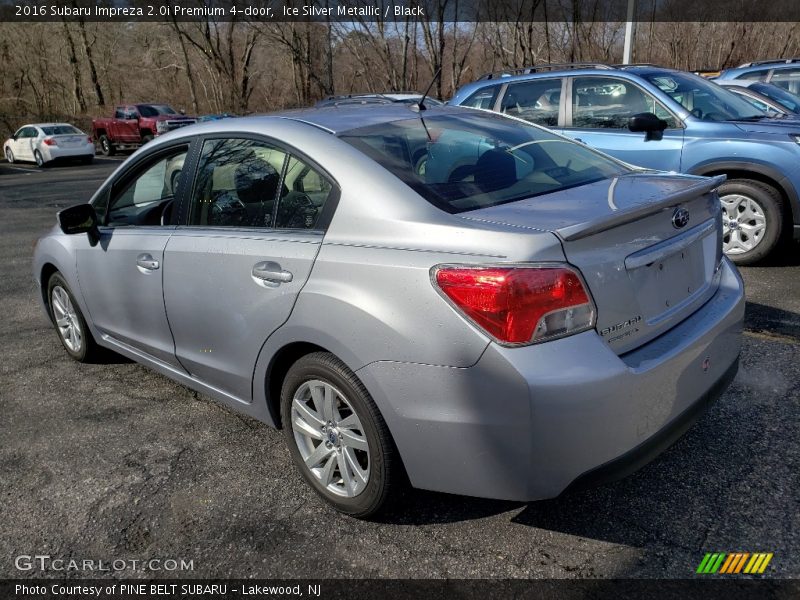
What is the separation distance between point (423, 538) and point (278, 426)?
84cm

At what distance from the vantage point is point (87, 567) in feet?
8.38

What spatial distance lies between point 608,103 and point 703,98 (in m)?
0.92

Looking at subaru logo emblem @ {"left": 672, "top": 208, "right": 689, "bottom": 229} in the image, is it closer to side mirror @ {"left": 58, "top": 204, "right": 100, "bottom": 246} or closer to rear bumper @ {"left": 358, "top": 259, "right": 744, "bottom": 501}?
rear bumper @ {"left": 358, "top": 259, "right": 744, "bottom": 501}

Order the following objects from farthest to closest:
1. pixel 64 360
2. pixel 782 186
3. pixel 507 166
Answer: pixel 782 186
pixel 64 360
pixel 507 166

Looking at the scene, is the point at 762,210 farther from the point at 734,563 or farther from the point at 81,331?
the point at 81,331

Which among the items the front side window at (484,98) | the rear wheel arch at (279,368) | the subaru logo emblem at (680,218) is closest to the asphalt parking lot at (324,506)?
the rear wheel arch at (279,368)

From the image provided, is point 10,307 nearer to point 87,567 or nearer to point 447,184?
point 87,567

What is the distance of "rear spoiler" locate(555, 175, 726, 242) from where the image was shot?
85.4 inches

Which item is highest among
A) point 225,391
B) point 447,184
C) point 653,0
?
point 653,0

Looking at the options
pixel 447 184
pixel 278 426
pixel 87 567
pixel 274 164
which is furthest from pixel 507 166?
pixel 87 567

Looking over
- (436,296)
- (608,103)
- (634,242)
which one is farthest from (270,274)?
(608,103)

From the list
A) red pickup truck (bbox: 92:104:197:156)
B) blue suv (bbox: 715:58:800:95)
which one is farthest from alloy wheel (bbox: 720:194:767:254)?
red pickup truck (bbox: 92:104:197:156)

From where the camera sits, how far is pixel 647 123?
20.0ft

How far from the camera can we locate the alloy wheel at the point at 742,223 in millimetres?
5973
